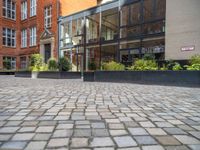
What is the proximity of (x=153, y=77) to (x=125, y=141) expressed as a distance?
27.2 ft

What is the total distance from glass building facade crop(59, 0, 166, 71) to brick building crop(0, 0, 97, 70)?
1983 mm

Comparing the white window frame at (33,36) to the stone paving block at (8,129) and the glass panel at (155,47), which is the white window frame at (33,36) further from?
the stone paving block at (8,129)

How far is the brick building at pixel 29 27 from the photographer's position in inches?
1013

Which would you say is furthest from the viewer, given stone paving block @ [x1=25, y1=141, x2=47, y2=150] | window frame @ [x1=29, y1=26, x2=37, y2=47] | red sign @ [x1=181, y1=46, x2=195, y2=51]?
window frame @ [x1=29, y1=26, x2=37, y2=47]

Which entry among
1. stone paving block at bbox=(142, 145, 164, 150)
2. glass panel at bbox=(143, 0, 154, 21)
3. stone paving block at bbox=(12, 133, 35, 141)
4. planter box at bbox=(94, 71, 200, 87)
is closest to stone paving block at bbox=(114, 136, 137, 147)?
stone paving block at bbox=(142, 145, 164, 150)

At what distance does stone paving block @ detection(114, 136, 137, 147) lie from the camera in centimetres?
232

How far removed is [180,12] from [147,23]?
3375 mm

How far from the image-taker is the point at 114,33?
19.8 m

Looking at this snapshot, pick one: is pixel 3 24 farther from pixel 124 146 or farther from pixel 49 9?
pixel 124 146

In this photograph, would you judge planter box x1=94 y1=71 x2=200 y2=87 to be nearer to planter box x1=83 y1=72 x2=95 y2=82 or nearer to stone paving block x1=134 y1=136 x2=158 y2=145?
planter box x1=83 y1=72 x2=95 y2=82

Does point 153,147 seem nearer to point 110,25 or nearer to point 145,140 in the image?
point 145,140

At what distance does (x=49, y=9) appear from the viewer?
2675 centimetres

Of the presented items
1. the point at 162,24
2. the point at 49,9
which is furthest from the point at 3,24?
the point at 162,24

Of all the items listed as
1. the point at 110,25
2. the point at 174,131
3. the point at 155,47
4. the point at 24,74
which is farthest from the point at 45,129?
the point at 24,74
